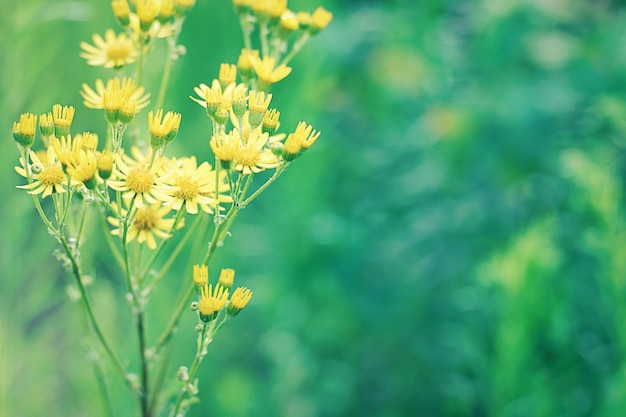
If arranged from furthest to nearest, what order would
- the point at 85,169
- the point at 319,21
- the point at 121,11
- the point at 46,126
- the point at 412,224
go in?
the point at 412,224 < the point at 319,21 < the point at 121,11 < the point at 46,126 < the point at 85,169

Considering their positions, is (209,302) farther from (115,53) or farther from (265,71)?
(115,53)

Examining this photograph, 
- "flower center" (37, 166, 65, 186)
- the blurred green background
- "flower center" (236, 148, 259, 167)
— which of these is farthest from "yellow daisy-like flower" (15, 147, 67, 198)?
the blurred green background

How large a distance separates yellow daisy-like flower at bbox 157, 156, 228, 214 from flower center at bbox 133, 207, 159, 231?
0.08 metres

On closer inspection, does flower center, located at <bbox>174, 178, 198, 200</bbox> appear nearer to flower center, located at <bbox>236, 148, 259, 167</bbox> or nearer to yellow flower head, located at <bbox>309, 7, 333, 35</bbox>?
flower center, located at <bbox>236, 148, 259, 167</bbox>

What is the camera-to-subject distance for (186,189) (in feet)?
2.81

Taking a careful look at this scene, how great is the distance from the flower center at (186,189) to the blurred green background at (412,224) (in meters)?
1.01

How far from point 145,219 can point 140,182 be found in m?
0.13

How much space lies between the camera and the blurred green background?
1.86 metres

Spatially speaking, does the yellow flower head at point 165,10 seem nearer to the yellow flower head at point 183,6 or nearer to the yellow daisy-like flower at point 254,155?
the yellow flower head at point 183,6

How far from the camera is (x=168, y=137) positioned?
86 centimetres

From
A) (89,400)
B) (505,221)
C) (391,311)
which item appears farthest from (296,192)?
(89,400)

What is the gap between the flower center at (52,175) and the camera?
32.8 inches

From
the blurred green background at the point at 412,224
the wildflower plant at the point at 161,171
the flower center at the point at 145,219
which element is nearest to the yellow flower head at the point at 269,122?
the wildflower plant at the point at 161,171

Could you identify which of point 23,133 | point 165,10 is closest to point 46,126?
point 23,133
